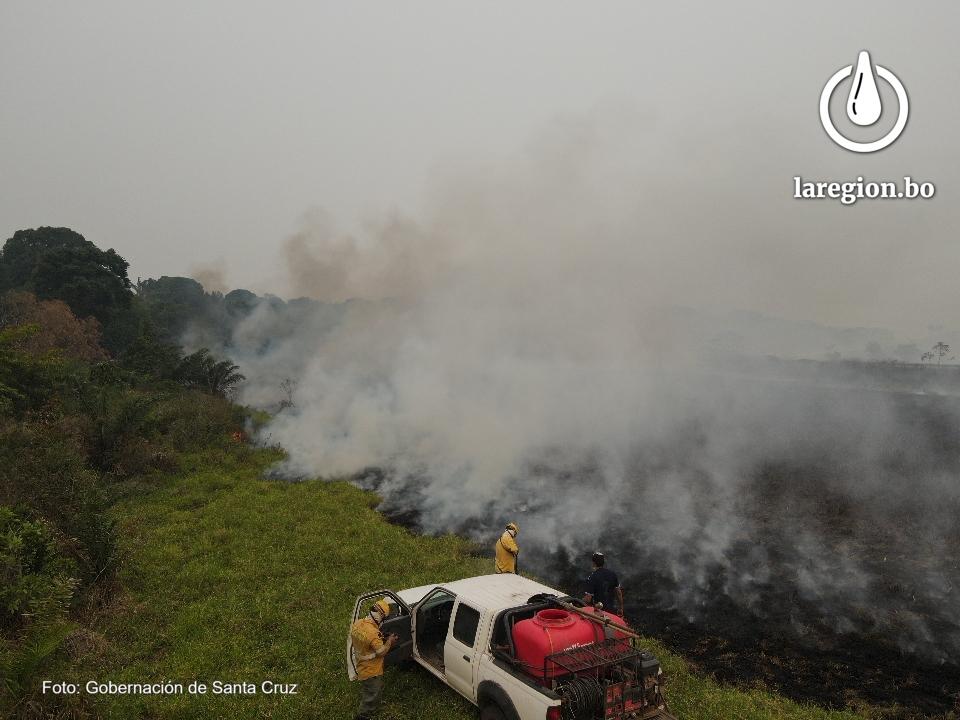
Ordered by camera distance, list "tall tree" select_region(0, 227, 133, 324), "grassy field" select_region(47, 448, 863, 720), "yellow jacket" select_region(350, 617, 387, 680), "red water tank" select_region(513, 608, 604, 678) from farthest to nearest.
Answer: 1. "tall tree" select_region(0, 227, 133, 324)
2. "grassy field" select_region(47, 448, 863, 720)
3. "yellow jacket" select_region(350, 617, 387, 680)
4. "red water tank" select_region(513, 608, 604, 678)

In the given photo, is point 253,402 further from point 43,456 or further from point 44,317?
point 43,456

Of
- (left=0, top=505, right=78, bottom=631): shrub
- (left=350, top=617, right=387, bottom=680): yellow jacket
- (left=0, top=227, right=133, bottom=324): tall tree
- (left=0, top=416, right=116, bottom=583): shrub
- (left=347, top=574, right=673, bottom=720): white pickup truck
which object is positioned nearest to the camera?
(left=347, top=574, right=673, bottom=720): white pickup truck

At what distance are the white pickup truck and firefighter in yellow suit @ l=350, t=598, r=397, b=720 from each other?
0.48 m

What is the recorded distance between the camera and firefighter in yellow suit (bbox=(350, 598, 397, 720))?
21.4 feet

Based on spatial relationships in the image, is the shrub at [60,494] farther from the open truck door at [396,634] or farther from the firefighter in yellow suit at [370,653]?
the firefighter in yellow suit at [370,653]

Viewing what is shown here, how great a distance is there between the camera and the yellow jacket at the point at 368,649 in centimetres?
651

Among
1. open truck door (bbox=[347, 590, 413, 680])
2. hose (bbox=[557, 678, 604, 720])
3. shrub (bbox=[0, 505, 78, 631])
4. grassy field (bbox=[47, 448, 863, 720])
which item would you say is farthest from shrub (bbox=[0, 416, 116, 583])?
hose (bbox=[557, 678, 604, 720])

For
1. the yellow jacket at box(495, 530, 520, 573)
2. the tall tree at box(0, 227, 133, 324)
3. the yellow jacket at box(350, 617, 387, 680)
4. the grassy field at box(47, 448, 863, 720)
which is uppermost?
the tall tree at box(0, 227, 133, 324)

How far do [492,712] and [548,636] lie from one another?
1132 mm

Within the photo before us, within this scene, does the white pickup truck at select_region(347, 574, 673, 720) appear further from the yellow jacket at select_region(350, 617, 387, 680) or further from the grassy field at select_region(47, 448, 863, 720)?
the grassy field at select_region(47, 448, 863, 720)

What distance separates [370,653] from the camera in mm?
6535

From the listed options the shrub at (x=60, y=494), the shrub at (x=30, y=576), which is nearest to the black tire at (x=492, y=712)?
the shrub at (x=30, y=576)

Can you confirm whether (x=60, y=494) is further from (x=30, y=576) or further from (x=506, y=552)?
(x=506, y=552)

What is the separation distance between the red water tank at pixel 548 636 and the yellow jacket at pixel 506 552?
3010 millimetres
